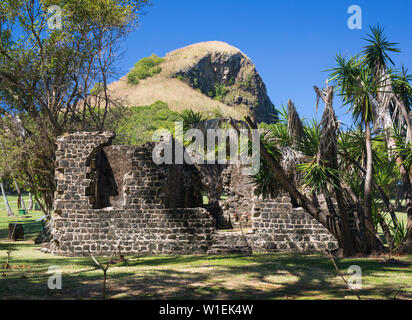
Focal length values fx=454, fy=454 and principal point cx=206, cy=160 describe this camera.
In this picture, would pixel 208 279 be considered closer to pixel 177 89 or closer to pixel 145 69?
pixel 177 89

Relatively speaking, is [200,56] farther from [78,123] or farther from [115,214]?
[115,214]

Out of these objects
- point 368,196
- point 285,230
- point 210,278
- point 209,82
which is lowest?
point 210,278

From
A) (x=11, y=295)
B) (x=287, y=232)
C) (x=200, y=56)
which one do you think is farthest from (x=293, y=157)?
(x=200, y=56)

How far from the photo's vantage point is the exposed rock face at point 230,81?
107250 mm

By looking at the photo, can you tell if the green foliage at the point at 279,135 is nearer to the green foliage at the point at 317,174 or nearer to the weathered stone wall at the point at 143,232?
the green foliage at the point at 317,174

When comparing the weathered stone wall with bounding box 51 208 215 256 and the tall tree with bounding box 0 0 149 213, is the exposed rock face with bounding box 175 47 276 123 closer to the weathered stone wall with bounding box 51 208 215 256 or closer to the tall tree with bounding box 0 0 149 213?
the tall tree with bounding box 0 0 149 213

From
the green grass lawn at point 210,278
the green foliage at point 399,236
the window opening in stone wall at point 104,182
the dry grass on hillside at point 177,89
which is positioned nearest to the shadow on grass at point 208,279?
the green grass lawn at point 210,278

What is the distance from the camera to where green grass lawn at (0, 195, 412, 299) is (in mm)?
7086

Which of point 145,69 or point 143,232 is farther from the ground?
point 145,69

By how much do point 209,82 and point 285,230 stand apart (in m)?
100.0

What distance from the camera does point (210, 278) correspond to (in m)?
8.43

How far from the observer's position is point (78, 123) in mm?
19984

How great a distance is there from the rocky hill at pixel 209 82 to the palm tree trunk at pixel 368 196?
84.7 metres

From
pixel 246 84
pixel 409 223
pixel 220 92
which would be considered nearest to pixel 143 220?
pixel 409 223
